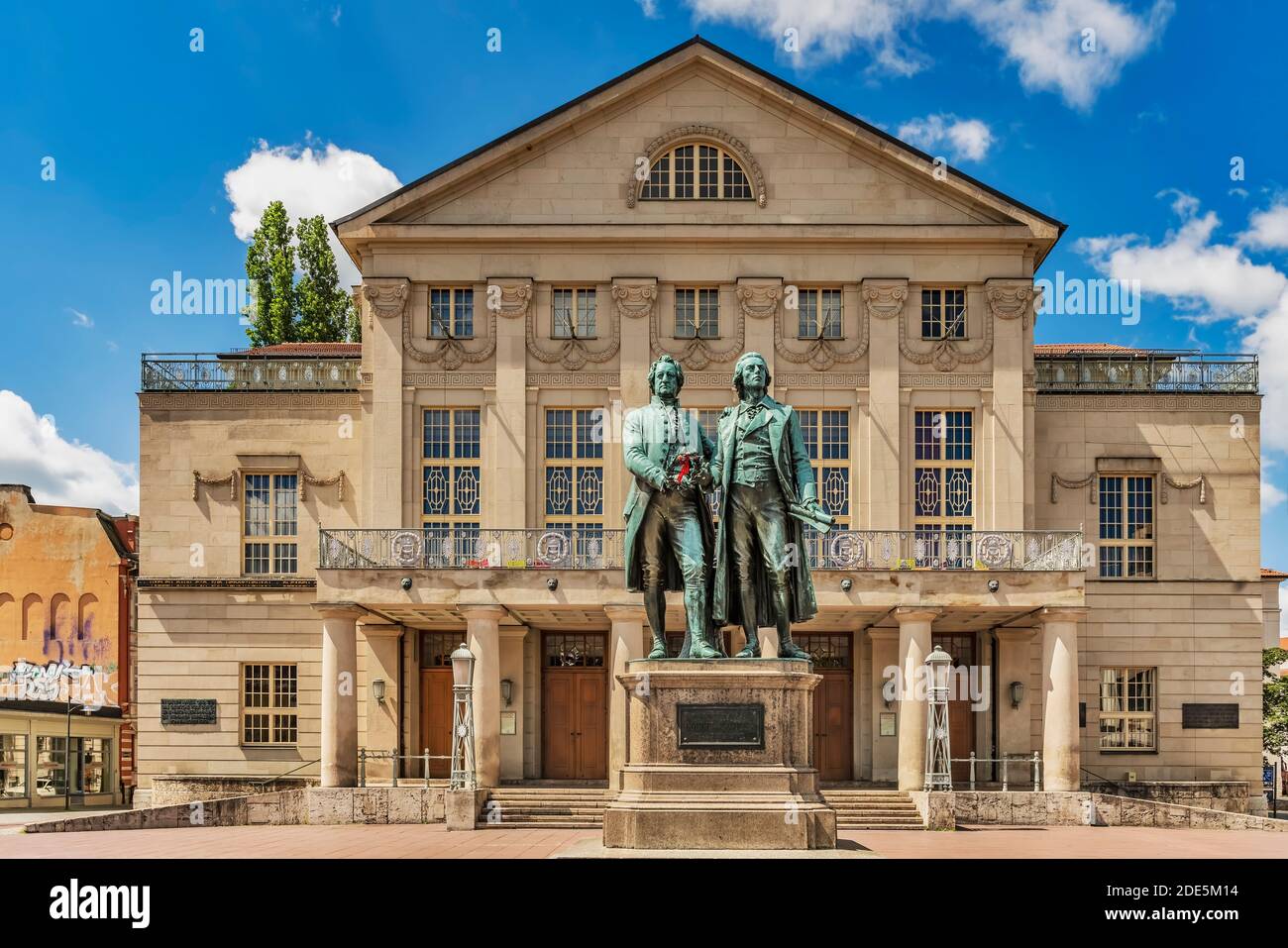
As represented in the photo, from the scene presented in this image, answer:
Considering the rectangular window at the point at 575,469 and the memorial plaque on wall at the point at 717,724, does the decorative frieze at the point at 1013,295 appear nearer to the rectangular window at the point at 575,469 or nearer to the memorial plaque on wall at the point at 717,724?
the rectangular window at the point at 575,469

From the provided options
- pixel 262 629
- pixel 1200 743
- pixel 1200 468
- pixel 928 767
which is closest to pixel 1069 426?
pixel 1200 468

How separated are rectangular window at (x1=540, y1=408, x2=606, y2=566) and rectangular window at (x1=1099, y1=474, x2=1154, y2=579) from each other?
13461mm

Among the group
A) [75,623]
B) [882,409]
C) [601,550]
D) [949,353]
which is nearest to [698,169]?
[882,409]

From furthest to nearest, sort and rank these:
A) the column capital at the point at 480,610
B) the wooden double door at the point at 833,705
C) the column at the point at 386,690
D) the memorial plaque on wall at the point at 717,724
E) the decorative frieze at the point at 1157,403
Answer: the decorative frieze at the point at 1157,403 → the wooden double door at the point at 833,705 → the column at the point at 386,690 → the column capital at the point at 480,610 → the memorial plaque on wall at the point at 717,724

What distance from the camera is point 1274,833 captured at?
30.9m

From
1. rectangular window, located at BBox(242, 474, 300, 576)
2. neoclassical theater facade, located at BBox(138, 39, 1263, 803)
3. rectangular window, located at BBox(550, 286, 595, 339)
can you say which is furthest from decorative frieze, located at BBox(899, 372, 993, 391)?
rectangular window, located at BBox(242, 474, 300, 576)

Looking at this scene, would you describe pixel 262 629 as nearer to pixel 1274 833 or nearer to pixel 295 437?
pixel 295 437

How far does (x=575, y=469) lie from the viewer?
3828 centimetres

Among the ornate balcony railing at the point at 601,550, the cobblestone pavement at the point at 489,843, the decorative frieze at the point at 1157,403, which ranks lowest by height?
the cobblestone pavement at the point at 489,843

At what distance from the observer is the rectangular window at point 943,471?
3812cm

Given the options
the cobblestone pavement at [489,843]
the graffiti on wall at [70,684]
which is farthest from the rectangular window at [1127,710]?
the graffiti on wall at [70,684]

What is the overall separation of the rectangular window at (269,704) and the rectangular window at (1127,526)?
21695 mm

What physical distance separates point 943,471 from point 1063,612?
588cm
